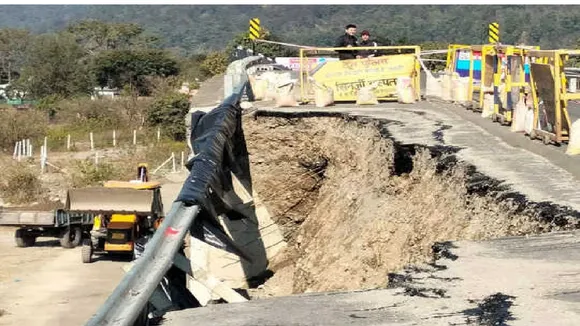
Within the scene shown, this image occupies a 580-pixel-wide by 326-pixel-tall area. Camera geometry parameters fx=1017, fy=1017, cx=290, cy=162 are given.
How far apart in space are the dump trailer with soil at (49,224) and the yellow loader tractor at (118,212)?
1.41m

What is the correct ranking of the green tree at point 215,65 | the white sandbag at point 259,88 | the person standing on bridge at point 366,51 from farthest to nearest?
the green tree at point 215,65
the person standing on bridge at point 366,51
the white sandbag at point 259,88

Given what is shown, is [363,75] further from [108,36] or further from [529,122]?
[108,36]

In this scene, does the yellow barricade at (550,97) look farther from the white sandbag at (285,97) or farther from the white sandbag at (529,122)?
the white sandbag at (285,97)

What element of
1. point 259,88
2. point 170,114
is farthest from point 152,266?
point 170,114

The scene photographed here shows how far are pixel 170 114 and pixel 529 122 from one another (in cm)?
4755

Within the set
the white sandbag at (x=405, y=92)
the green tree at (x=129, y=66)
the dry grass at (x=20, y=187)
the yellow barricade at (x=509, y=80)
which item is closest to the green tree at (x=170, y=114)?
the dry grass at (x=20, y=187)

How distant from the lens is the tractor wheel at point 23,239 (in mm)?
29845

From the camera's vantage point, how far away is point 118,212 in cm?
2438

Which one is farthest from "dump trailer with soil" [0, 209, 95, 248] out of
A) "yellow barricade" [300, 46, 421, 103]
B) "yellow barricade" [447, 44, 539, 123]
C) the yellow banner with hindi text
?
"yellow barricade" [447, 44, 539, 123]

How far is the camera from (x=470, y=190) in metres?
10.2

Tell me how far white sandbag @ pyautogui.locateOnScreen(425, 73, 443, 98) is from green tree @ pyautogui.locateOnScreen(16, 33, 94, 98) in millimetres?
80894

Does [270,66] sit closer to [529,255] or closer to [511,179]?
[511,179]

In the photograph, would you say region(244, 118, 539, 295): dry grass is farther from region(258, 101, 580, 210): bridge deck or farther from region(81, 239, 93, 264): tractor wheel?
region(81, 239, 93, 264): tractor wheel

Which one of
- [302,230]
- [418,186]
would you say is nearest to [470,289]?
[418,186]
